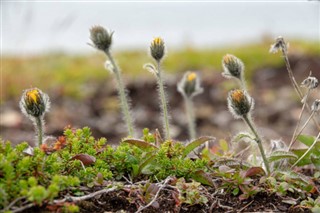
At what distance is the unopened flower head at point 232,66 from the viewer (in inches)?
124

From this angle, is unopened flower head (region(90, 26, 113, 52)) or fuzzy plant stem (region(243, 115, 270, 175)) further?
unopened flower head (region(90, 26, 113, 52))

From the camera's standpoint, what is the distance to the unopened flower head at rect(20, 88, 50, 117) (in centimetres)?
268

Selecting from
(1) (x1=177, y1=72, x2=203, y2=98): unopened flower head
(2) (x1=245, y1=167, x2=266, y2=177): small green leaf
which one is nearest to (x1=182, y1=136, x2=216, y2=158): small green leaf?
(2) (x1=245, y1=167, x2=266, y2=177): small green leaf

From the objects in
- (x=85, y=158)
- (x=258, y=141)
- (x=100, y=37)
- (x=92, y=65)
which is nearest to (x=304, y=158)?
(x=258, y=141)

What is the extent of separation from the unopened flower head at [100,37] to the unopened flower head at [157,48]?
329mm

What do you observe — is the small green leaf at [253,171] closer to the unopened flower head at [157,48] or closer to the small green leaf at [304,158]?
the small green leaf at [304,158]

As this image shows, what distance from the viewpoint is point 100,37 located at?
3.29 meters

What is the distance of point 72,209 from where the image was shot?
2.11 metres

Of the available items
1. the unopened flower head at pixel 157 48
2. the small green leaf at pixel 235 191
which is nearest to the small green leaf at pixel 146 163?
the small green leaf at pixel 235 191

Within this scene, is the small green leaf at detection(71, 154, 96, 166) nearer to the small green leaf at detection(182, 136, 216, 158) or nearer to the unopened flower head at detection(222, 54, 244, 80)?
the small green leaf at detection(182, 136, 216, 158)

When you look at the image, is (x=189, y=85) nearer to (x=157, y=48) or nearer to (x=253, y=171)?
(x=157, y=48)

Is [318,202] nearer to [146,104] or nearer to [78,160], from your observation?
[78,160]

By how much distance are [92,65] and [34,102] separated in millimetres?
5433

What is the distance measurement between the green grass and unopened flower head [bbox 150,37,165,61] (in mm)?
3953
